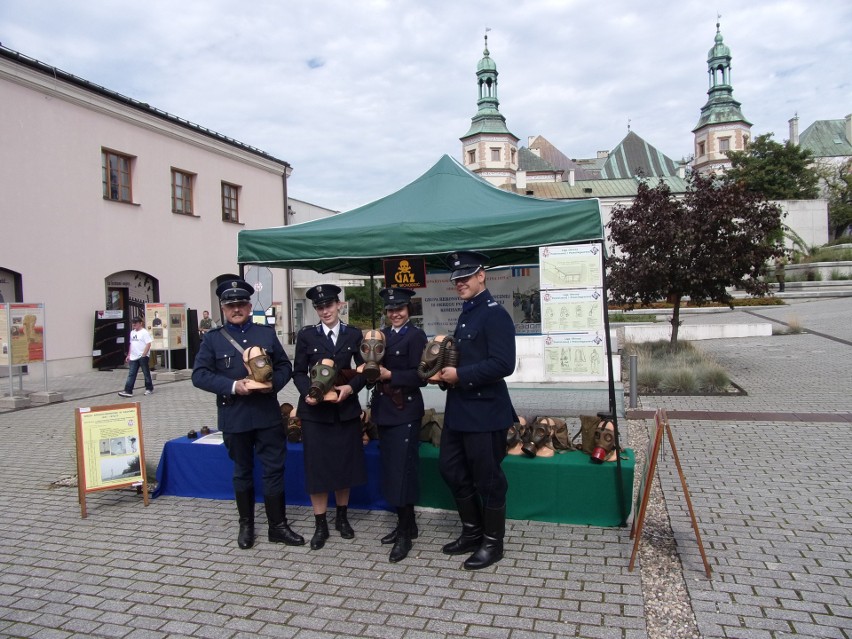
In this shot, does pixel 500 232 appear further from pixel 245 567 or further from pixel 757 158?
pixel 757 158

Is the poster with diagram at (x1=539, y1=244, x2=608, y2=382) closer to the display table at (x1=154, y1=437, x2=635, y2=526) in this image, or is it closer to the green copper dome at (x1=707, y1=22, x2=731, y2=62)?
the display table at (x1=154, y1=437, x2=635, y2=526)

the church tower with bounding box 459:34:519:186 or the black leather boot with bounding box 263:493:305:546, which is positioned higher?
the church tower with bounding box 459:34:519:186

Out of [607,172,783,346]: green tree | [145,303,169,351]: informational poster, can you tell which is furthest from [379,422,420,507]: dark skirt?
[145,303,169,351]: informational poster

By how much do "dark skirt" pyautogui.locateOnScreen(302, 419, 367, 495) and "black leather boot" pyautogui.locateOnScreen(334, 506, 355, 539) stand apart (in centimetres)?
29

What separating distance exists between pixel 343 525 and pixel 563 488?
1.72m

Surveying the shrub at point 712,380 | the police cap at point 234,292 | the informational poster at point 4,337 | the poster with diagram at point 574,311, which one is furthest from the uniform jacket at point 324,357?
the informational poster at point 4,337

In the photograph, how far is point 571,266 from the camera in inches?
183

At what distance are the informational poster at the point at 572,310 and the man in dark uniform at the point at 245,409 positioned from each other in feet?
6.75

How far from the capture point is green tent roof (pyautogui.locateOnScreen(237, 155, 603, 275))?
480cm

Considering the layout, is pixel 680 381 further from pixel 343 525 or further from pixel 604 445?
pixel 343 525

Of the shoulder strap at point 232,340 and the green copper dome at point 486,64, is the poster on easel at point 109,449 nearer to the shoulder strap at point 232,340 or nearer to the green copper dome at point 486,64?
the shoulder strap at point 232,340

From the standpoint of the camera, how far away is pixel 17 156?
47.5 feet

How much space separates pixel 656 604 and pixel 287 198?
2471 centimetres

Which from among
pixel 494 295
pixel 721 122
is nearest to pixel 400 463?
pixel 494 295
